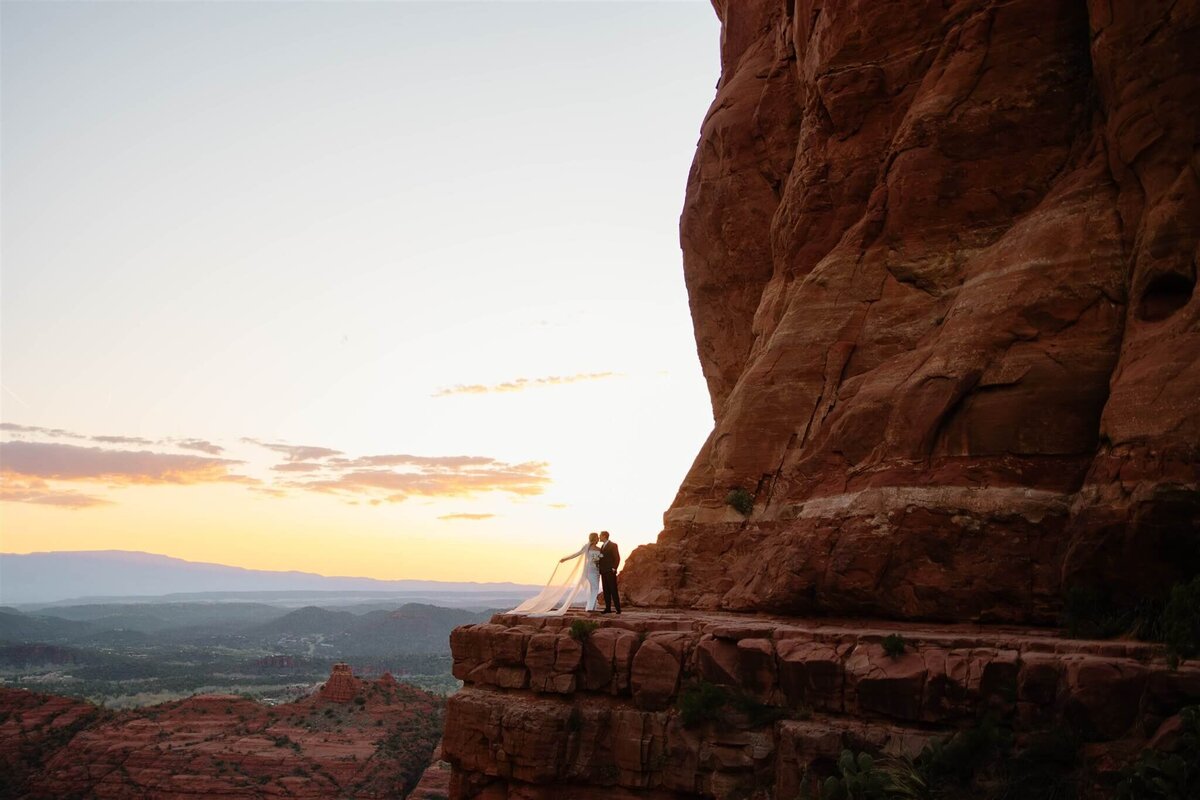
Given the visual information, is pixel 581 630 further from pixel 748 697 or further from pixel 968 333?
pixel 968 333

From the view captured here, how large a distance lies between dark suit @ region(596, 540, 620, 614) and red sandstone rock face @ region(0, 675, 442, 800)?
112ft

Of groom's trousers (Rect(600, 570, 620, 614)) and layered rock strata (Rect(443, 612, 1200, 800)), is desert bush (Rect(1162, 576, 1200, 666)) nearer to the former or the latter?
layered rock strata (Rect(443, 612, 1200, 800))

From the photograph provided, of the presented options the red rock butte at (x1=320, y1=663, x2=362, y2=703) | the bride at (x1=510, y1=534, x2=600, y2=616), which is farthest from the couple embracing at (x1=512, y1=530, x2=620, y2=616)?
the red rock butte at (x1=320, y1=663, x2=362, y2=703)

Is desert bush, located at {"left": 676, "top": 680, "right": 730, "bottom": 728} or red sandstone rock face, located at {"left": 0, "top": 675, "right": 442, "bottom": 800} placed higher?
desert bush, located at {"left": 676, "top": 680, "right": 730, "bottom": 728}

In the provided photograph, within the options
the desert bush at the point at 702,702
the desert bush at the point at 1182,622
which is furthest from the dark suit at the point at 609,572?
the desert bush at the point at 1182,622

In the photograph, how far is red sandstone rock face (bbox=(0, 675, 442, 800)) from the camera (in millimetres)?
50781

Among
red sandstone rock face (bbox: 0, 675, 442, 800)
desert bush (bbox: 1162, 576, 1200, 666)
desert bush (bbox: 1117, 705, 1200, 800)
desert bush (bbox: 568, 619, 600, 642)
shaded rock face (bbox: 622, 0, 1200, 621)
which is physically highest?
shaded rock face (bbox: 622, 0, 1200, 621)

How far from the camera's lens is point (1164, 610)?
43.3ft

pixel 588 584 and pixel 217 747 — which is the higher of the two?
pixel 588 584

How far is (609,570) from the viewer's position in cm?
2048

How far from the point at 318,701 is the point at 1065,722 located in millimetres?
58995

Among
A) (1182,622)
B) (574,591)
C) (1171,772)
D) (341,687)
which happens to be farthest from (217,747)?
(1171,772)

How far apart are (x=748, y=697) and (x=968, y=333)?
7.02 metres

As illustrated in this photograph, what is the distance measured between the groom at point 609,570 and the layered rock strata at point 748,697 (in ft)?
2.97
